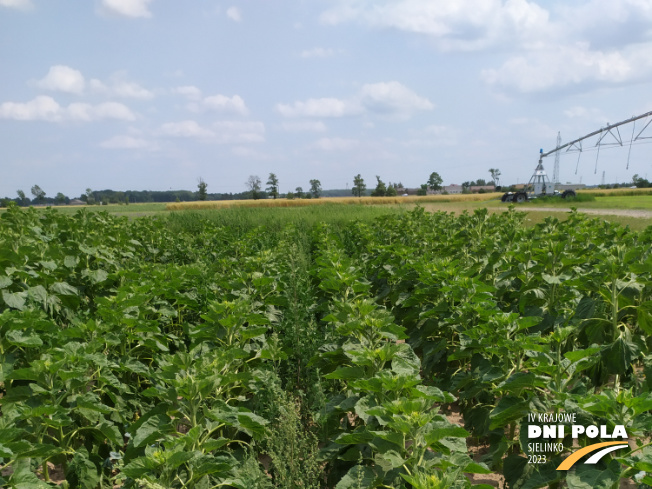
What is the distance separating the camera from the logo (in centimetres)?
244

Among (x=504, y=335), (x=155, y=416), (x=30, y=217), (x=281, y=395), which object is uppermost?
(x=30, y=217)

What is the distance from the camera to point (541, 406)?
287 centimetres

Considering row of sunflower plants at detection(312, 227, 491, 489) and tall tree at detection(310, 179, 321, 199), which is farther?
tall tree at detection(310, 179, 321, 199)

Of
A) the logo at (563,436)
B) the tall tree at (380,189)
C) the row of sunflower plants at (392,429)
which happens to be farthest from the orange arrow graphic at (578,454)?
the tall tree at (380,189)

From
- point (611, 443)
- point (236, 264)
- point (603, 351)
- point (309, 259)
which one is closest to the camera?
point (611, 443)

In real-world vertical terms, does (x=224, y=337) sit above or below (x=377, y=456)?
above

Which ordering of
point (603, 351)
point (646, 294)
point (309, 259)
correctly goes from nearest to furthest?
point (603, 351)
point (646, 294)
point (309, 259)

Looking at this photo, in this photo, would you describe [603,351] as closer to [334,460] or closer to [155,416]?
[334,460]

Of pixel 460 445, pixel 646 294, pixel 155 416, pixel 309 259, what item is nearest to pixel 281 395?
pixel 155 416

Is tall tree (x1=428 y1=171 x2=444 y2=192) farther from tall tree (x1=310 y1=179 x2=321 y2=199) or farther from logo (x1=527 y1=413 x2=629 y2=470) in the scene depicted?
logo (x1=527 y1=413 x2=629 y2=470)

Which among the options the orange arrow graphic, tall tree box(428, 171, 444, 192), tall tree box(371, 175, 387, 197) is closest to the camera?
the orange arrow graphic

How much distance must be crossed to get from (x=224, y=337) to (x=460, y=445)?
2.40 metres

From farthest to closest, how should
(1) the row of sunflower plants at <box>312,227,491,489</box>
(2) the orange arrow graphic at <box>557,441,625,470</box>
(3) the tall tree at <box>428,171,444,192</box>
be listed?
1. (3) the tall tree at <box>428,171,444,192</box>
2. (2) the orange arrow graphic at <box>557,441,625,470</box>
3. (1) the row of sunflower plants at <box>312,227,491,489</box>

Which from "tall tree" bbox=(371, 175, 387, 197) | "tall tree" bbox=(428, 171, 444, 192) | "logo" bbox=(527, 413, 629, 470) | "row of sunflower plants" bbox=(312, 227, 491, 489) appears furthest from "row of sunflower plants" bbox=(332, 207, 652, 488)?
"tall tree" bbox=(428, 171, 444, 192)
